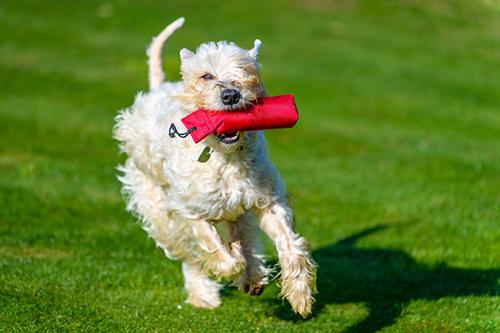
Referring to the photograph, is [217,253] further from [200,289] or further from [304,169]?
[304,169]

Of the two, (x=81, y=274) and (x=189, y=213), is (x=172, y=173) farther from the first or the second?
(x=81, y=274)

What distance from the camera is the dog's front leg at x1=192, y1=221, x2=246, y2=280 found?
5.60 metres

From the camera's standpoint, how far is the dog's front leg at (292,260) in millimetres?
5332

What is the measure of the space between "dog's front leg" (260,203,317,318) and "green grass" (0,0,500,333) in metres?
0.98

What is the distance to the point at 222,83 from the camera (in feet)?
17.1

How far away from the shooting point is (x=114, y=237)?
8.94 metres

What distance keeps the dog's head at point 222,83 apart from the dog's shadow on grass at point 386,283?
8.36ft

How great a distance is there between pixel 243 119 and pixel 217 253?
1333mm

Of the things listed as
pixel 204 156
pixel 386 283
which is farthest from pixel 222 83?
pixel 386 283

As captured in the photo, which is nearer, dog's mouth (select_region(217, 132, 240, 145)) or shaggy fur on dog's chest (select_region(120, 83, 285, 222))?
dog's mouth (select_region(217, 132, 240, 145))

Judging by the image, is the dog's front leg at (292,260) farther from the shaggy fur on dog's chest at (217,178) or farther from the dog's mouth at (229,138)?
the dog's mouth at (229,138)

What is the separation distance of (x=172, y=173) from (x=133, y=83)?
14273mm

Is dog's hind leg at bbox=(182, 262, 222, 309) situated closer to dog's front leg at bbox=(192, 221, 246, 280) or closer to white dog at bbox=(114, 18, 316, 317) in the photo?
white dog at bbox=(114, 18, 316, 317)

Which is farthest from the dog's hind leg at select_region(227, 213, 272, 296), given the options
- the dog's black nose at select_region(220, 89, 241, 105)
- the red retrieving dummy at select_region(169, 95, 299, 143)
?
the dog's black nose at select_region(220, 89, 241, 105)
